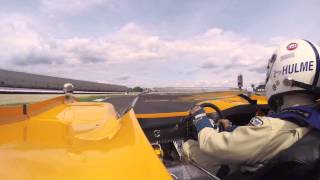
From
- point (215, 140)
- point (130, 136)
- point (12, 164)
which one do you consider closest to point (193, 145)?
point (215, 140)

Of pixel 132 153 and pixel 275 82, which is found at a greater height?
pixel 275 82

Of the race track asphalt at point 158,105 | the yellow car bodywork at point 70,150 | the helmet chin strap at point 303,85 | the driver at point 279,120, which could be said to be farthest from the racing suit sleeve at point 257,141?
the race track asphalt at point 158,105

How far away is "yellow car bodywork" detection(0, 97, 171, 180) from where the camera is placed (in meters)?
1.44

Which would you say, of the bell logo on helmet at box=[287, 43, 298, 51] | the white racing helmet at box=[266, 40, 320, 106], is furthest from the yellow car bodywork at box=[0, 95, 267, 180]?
the bell logo on helmet at box=[287, 43, 298, 51]

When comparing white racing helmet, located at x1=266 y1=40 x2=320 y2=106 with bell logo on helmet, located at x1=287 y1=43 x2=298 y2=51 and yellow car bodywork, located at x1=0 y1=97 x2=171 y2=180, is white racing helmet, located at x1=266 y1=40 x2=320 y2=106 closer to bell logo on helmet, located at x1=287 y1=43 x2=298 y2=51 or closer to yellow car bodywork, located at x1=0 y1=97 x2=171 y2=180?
bell logo on helmet, located at x1=287 y1=43 x2=298 y2=51

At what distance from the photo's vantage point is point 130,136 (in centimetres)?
197

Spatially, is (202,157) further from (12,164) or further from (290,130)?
(12,164)

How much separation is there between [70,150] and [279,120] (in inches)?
43.3

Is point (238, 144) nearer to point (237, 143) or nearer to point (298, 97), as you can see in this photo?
point (237, 143)

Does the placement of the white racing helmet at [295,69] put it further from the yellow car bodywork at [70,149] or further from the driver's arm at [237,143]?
the yellow car bodywork at [70,149]

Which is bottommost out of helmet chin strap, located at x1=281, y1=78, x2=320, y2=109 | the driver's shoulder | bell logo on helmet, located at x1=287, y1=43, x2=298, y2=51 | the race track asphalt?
the race track asphalt

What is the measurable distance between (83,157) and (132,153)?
0.21m

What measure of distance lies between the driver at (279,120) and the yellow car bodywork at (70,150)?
501mm

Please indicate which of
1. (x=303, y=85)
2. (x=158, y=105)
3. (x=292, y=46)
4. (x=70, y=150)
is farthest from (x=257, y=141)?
(x=158, y=105)
